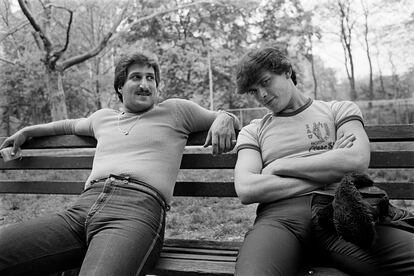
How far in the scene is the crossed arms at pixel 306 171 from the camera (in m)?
1.93

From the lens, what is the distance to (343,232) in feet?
5.35

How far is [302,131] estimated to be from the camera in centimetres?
215

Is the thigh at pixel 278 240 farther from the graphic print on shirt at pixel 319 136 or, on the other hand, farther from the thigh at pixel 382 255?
the graphic print on shirt at pixel 319 136

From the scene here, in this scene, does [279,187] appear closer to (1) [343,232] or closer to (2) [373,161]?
(1) [343,232]

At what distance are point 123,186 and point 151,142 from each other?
32 centimetres

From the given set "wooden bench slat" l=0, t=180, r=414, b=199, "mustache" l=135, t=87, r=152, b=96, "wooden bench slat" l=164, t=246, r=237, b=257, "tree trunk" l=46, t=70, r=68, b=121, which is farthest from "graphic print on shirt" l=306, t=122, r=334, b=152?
"tree trunk" l=46, t=70, r=68, b=121

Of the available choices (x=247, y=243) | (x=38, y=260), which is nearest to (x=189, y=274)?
(x=247, y=243)

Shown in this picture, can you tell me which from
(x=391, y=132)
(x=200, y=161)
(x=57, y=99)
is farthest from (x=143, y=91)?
(x=57, y=99)

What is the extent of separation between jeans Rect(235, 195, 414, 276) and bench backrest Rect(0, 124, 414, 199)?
0.68 metres

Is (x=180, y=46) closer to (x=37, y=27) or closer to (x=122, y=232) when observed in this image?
(x=37, y=27)

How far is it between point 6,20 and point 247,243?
1172 cm

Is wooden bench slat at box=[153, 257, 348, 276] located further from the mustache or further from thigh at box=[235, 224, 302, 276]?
the mustache

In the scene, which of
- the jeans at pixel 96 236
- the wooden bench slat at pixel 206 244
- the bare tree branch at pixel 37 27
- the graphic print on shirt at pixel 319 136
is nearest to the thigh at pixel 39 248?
the jeans at pixel 96 236

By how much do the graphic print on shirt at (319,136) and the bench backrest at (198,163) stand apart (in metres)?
0.46
